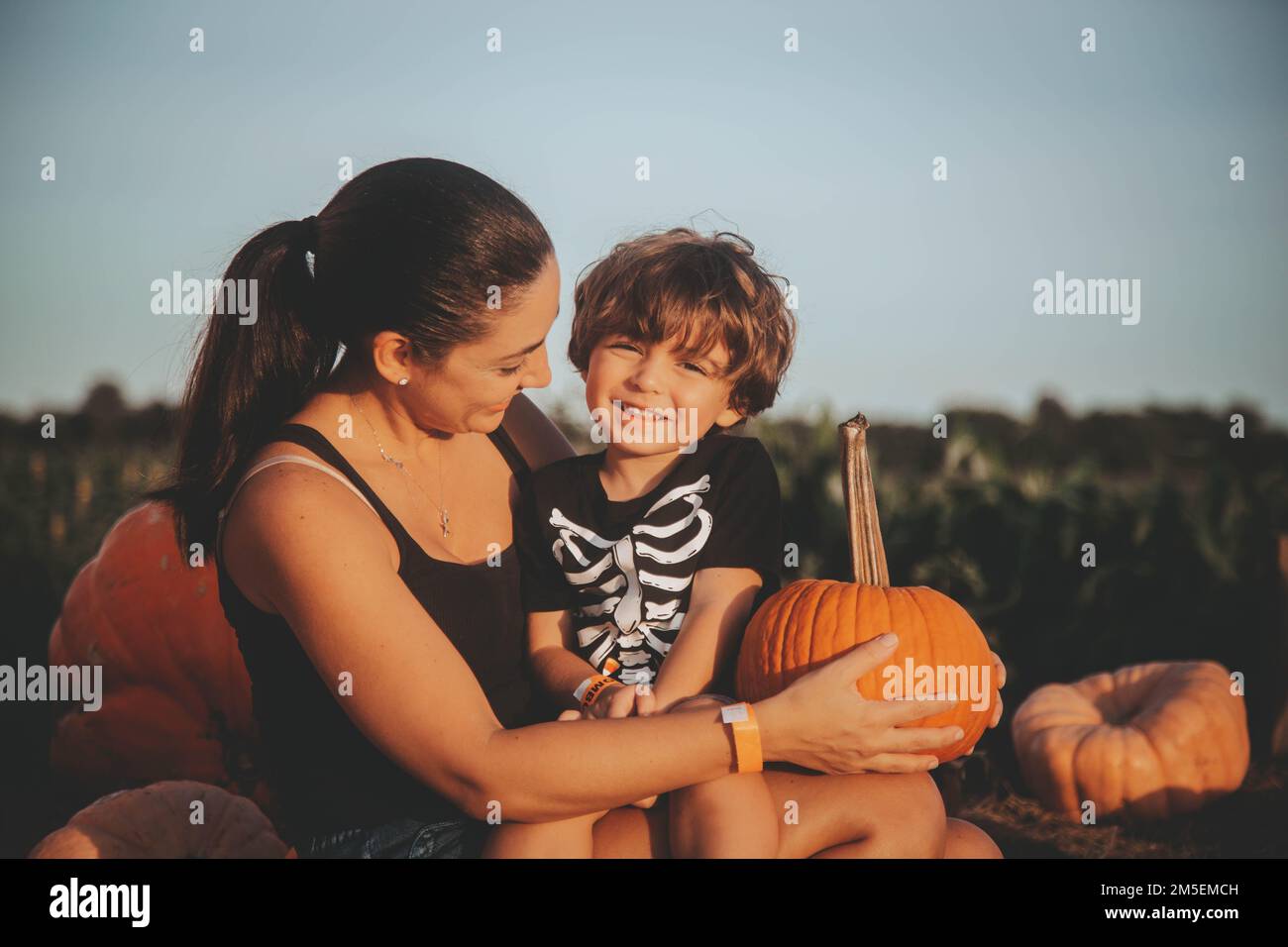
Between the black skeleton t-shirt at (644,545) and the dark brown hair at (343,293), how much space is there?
0.56 meters

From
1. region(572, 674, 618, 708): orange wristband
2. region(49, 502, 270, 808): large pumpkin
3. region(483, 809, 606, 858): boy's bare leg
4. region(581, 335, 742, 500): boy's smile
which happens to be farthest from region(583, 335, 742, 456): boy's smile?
region(49, 502, 270, 808): large pumpkin

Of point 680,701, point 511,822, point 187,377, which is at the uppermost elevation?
point 187,377

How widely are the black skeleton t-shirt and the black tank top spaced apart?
0.24 meters

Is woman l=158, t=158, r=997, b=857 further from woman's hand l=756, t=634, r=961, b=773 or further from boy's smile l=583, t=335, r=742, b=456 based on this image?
boy's smile l=583, t=335, r=742, b=456

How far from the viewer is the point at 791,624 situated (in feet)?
8.84

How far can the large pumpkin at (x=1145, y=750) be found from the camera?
4.75m

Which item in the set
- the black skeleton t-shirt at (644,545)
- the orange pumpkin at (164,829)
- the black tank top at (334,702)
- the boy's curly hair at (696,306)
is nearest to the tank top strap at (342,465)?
the black tank top at (334,702)

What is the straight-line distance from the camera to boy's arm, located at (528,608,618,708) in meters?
2.76

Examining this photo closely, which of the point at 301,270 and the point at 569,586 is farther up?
the point at 301,270

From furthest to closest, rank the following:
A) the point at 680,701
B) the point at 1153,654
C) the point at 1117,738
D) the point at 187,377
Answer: the point at 1153,654
the point at 1117,738
the point at 187,377
the point at 680,701

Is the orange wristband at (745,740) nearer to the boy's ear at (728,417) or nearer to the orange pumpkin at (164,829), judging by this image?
the boy's ear at (728,417)

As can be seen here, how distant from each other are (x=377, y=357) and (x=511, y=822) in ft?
3.53
